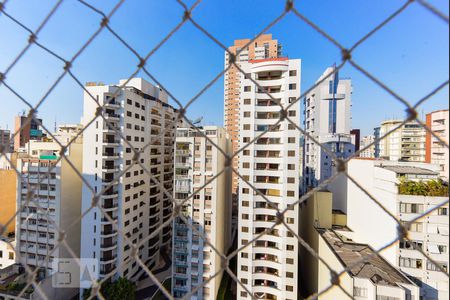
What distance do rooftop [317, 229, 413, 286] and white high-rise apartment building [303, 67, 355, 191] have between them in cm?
332

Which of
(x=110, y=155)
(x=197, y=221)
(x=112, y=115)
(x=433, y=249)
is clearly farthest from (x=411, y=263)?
(x=112, y=115)

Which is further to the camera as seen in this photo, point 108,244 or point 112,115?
point 112,115

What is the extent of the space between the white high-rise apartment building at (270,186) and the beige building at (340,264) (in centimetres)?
59

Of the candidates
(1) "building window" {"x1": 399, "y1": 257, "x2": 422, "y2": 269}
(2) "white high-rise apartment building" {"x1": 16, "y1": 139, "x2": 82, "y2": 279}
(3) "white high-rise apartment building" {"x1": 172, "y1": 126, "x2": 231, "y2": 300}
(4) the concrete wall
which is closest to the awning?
(1) "building window" {"x1": 399, "y1": 257, "x2": 422, "y2": 269}

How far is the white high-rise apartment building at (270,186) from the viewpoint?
4.46m

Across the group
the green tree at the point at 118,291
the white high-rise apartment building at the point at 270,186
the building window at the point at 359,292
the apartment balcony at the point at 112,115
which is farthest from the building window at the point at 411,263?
the apartment balcony at the point at 112,115

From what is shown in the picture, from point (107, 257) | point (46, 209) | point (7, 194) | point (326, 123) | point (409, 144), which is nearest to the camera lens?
point (46, 209)

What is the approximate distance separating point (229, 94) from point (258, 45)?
3333 mm

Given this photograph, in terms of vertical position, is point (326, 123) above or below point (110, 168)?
above

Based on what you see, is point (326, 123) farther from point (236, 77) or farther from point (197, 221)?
point (236, 77)

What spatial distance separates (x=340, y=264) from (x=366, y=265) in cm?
38

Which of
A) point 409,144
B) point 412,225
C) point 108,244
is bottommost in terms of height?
point 108,244

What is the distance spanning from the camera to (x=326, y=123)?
836 centimetres

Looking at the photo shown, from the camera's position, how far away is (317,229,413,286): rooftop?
9.38ft
